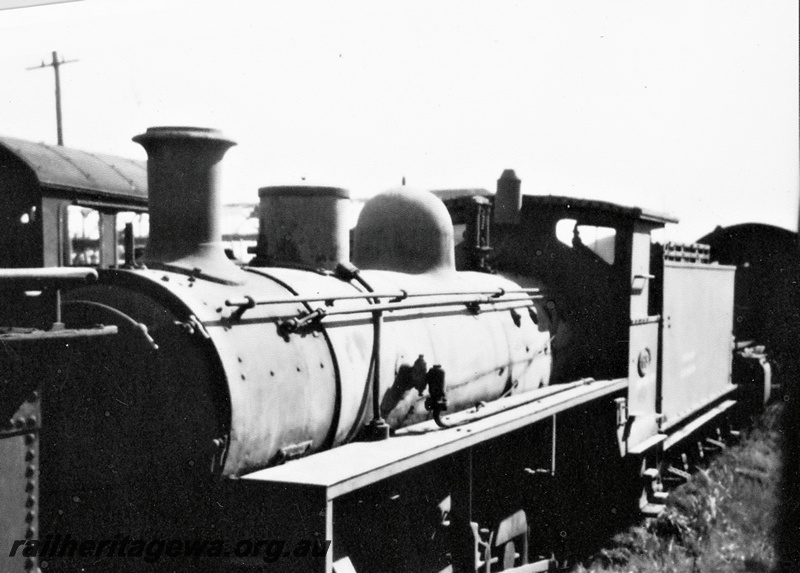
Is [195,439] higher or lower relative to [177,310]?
lower

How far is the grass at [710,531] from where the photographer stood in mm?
6668

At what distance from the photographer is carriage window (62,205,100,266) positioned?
21.6ft

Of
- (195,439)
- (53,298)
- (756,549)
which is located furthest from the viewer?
(756,549)

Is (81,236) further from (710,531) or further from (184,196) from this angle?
(710,531)

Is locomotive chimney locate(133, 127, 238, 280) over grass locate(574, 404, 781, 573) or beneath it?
over

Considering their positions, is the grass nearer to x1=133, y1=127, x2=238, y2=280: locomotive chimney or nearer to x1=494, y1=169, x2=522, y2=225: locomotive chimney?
x1=494, y1=169, x2=522, y2=225: locomotive chimney

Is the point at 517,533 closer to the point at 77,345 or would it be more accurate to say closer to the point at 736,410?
the point at 77,345

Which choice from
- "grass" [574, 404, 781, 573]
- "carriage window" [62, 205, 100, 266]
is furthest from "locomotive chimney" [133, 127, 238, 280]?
"grass" [574, 404, 781, 573]

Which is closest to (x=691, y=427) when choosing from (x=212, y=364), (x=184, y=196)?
(x=184, y=196)

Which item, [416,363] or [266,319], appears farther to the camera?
[416,363]

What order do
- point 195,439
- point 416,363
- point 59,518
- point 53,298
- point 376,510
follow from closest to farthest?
point 53,298
point 195,439
point 59,518
point 376,510
point 416,363

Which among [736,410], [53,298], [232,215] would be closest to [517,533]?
[53,298]

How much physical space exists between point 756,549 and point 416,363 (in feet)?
14.3

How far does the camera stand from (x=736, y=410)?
1198 centimetres
